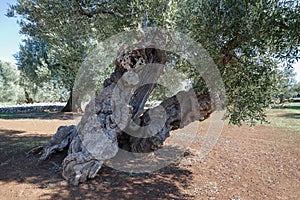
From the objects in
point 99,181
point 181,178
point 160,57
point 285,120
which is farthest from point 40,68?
point 285,120

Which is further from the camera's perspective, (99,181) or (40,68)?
(40,68)

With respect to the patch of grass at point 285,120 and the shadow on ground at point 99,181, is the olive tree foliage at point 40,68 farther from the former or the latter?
the patch of grass at point 285,120

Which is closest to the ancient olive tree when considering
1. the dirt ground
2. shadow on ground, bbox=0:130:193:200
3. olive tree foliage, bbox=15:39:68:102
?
shadow on ground, bbox=0:130:193:200

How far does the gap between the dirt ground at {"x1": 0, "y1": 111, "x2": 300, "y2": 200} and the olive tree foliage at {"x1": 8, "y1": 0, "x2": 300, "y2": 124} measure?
174 cm

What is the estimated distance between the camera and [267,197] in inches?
198

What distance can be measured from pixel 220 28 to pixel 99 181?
16.7 ft

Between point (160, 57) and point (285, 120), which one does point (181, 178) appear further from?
point (285, 120)

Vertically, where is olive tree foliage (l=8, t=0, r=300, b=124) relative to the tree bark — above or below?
above

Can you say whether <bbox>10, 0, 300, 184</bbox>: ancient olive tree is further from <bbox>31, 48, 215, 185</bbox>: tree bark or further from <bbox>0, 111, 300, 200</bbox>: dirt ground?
<bbox>0, 111, 300, 200</bbox>: dirt ground

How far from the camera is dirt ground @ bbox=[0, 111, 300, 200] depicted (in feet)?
15.8

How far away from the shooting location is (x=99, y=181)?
5.38m

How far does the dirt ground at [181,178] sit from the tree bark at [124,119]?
489mm

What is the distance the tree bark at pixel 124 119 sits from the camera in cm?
552

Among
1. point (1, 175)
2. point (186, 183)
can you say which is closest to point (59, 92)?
point (1, 175)
